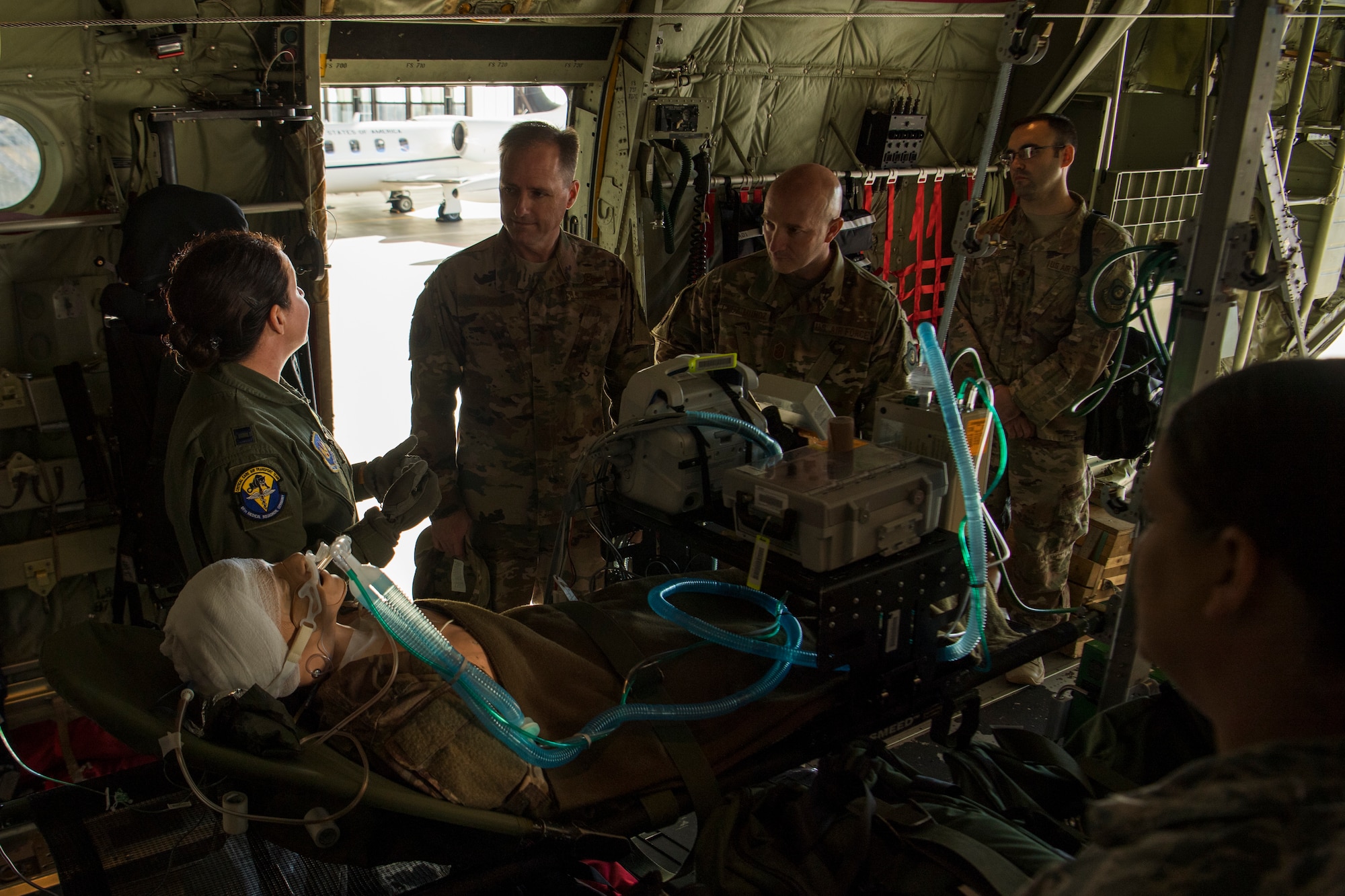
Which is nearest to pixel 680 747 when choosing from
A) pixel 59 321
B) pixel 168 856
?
pixel 168 856

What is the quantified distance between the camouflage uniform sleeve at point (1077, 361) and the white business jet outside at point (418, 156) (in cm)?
912

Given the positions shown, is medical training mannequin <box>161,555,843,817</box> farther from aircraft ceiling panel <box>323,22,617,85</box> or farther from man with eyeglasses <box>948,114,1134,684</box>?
aircraft ceiling panel <box>323,22,617,85</box>

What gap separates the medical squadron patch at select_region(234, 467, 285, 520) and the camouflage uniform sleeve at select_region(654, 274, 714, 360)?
1481mm

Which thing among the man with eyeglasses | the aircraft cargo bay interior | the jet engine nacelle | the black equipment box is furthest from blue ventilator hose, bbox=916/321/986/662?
the jet engine nacelle

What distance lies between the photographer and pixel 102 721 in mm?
1693

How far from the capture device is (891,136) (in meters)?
5.50

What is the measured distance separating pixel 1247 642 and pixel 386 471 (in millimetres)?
1934

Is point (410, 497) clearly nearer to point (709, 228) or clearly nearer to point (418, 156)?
point (709, 228)

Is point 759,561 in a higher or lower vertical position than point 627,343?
lower

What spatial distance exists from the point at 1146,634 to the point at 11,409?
3.74 m

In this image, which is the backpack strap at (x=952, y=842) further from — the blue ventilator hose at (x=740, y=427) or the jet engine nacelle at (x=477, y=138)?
the jet engine nacelle at (x=477, y=138)

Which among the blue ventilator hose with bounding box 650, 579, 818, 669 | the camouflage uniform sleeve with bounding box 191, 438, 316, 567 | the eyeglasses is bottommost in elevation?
the blue ventilator hose with bounding box 650, 579, 818, 669

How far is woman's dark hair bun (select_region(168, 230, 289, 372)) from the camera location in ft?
7.29

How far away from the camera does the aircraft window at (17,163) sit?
3.24m
